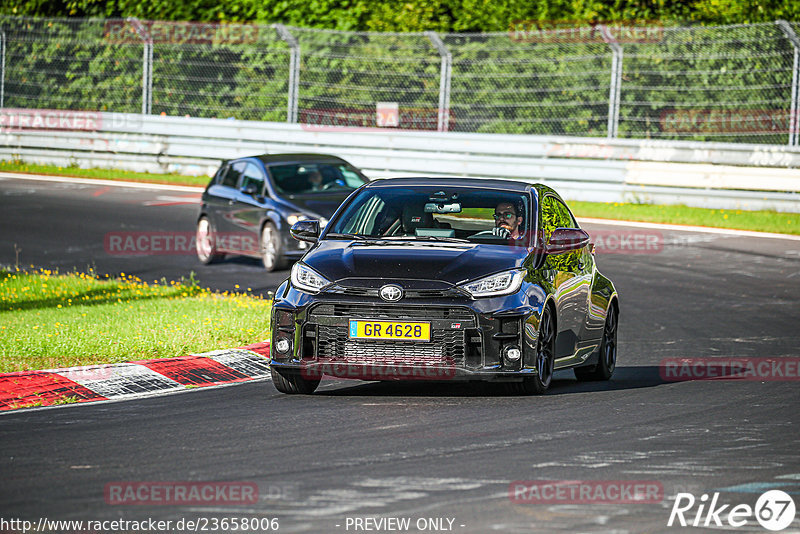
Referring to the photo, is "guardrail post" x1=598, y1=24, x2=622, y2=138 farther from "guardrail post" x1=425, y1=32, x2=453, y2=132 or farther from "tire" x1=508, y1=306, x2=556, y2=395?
"tire" x1=508, y1=306, x2=556, y2=395

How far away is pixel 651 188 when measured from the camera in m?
25.4

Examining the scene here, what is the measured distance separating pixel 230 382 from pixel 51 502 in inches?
173

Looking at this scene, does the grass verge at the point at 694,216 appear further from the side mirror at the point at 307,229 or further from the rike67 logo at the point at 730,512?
the rike67 logo at the point at 730,512

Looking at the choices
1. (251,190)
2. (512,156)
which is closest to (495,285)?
(251,190)

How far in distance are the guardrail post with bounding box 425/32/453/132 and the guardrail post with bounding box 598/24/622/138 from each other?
3.05m

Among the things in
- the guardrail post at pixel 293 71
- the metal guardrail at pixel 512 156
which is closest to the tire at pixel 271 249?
the metal guardrail at pixel 512 156

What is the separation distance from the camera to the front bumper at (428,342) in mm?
9469

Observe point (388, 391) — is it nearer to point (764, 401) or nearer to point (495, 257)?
point (495, 257)

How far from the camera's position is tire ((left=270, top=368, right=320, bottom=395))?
1008cm

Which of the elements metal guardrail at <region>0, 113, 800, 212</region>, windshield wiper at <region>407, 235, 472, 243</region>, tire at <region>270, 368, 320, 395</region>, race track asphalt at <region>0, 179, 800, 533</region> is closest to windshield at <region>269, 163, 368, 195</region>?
metal guardrail at <region>0, 113, 800, 212</region>

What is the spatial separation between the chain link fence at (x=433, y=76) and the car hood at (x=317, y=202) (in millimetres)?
8607

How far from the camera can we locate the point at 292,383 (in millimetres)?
10117

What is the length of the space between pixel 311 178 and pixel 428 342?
1042 cm

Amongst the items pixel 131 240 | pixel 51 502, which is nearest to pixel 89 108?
pixel 131 240
